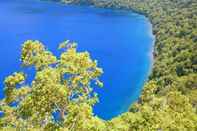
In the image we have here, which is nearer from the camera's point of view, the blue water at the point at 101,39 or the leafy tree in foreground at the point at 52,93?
the leafy tree in foreground at the point at 52,93

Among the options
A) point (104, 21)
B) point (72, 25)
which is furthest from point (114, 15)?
point (72, 25)

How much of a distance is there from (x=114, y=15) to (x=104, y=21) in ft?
56.0

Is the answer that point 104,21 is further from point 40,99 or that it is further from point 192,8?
point 40,99

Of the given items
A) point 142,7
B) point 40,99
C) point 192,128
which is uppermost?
point 142,7

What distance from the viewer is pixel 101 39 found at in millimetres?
136625

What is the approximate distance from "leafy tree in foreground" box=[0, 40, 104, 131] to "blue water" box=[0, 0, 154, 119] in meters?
57.7

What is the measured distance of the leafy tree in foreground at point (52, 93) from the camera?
15062mm

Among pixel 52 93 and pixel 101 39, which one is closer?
pixel 52 93

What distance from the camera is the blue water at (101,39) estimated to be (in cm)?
8662

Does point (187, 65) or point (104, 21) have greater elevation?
point (104, 21)

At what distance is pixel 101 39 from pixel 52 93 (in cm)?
12193

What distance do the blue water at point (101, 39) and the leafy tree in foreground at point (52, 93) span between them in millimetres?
57654

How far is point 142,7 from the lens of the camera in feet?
632

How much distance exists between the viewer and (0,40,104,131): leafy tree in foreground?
49.4 ft
